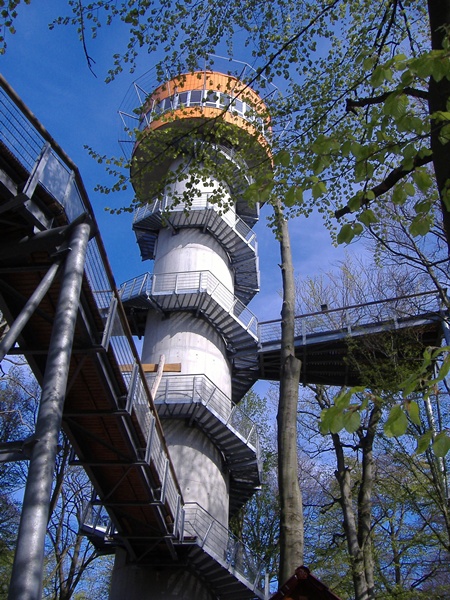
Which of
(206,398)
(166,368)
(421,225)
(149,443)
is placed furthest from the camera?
(166,368)

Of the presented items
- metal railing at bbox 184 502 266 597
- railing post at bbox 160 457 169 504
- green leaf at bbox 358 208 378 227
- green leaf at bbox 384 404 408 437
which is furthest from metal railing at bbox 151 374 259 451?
green leaf at bbox 384 404 408 437

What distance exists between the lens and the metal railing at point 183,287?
21.3 m

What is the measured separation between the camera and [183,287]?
71.0 feet

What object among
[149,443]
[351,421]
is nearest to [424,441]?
[351,421]

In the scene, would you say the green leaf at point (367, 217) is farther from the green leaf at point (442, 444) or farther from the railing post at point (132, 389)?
the railing post at point (132, 389)

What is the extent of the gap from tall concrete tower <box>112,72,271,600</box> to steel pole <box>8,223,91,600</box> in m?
8.45

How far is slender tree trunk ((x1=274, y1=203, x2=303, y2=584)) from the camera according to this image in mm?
9449

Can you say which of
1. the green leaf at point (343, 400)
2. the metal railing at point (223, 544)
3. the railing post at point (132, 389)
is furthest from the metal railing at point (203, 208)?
the green leaf at point (343, 400)

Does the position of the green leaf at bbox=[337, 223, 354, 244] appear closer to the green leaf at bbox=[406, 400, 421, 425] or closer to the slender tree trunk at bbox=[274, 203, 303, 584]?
the green leaf at bbox=[406, 400, 421, 425]

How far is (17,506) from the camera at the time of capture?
945 inches

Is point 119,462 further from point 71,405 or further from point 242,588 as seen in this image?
point 242,588

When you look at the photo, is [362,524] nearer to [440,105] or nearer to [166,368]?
[166,368]

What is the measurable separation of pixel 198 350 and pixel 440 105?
1623 cm

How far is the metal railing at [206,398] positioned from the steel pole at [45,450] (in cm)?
1182
